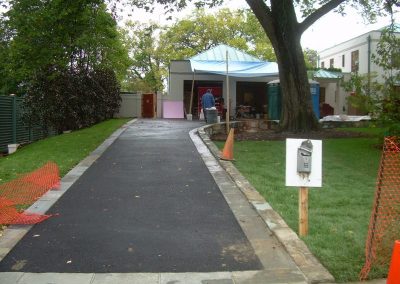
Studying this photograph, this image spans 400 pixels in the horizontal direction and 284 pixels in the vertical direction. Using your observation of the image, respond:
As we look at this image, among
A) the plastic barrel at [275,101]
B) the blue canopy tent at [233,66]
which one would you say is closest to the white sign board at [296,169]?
the blue canopy tent at [233,66]

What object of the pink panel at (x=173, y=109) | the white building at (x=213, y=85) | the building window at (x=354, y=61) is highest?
the building window at (x=354, y=61)

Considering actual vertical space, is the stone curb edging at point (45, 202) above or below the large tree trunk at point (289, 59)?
below

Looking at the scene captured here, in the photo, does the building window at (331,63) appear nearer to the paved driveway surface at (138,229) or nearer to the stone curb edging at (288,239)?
the paved driveway surface at (138,229)

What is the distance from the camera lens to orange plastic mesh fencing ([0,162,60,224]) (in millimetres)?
5887

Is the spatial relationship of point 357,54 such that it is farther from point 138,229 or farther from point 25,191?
point 138,229

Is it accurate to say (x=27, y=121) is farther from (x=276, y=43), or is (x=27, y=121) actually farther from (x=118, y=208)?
(x=118, y=208)

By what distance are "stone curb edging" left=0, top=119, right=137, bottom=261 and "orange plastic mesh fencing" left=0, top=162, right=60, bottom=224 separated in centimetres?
13

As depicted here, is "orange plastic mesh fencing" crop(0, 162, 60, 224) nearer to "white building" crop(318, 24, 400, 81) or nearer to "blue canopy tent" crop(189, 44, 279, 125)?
"blue canopy tent" crop(189, 44, 279, 125)

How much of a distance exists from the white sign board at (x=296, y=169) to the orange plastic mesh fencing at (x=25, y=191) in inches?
121

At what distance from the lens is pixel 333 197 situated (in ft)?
23.4

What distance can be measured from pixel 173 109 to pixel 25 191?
19815 mm

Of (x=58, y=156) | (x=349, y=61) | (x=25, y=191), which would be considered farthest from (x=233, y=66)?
(x=25, y=191)

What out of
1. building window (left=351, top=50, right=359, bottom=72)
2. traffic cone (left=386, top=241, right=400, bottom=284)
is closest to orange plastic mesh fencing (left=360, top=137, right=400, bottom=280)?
traffic cone (left=386, top=241, right=400, bottom=284)

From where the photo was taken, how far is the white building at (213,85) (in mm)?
26133
